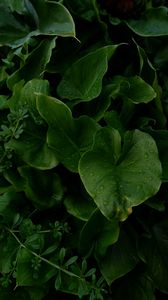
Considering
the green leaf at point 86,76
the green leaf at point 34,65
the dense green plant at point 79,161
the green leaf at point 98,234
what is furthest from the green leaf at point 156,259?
the green leaf at point 34,65

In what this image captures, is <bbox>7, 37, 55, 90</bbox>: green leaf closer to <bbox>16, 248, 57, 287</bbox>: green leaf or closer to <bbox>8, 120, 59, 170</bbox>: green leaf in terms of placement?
<bbox>8, 120, 59, 170</bbox>: green leaf

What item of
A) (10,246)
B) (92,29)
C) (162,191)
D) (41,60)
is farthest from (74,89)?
(10,246)

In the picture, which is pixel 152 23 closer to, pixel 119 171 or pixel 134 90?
pixel 134 90

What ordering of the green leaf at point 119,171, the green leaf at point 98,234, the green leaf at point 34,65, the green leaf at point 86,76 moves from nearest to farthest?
the green leaf at point 119,171 → the green leaf at point 98,234 → the green leaf at point 86,76 → the green leaf at point 34,65

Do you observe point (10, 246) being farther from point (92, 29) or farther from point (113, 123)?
point (92, 29)

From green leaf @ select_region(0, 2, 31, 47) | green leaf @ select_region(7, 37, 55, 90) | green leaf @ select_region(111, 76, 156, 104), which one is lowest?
green leaf @ select_region(111, 76, 156, 104)

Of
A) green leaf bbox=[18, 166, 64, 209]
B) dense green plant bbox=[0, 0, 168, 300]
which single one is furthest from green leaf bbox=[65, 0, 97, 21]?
green leaf bbox=[18, 166, 64, 209]

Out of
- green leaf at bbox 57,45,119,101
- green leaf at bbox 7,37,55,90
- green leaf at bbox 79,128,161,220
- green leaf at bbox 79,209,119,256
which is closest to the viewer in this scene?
green leaf at bbox 79,128,161,220

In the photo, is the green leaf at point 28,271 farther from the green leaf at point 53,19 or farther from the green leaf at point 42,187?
the green leaf at point 53,19
